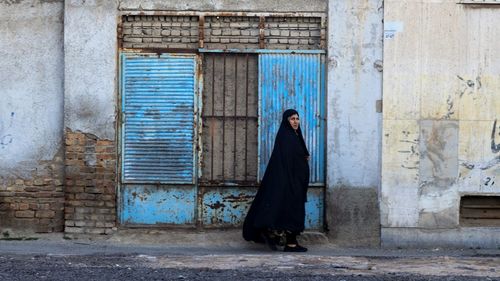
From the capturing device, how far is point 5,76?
35.2ft

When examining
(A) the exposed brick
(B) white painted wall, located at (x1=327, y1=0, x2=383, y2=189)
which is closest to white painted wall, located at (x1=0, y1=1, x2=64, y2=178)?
(A) the exposed brick

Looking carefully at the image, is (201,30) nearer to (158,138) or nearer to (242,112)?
(242,112)

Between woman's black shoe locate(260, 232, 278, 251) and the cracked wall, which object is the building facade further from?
woman's black shoe locate(260, 232, 278, 251)

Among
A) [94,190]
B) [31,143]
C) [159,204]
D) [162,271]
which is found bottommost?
[162,271]

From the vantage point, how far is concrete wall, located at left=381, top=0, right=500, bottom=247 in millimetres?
10508

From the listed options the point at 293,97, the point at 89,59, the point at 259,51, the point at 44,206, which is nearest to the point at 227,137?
the point at 293,97

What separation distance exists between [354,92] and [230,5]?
159cm

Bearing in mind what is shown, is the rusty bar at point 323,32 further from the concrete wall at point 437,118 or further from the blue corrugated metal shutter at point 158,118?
the blue corrugated metal shutter at point 158,118

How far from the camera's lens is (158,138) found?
35.1 ft

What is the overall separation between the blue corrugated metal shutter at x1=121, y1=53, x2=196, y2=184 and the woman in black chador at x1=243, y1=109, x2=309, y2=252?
90cm

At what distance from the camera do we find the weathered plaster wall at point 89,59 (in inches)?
416

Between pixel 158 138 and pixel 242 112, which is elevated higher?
pixel 242 112

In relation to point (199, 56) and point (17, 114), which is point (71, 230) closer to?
point (17, 114)

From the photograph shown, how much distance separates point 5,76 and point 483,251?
531cm
